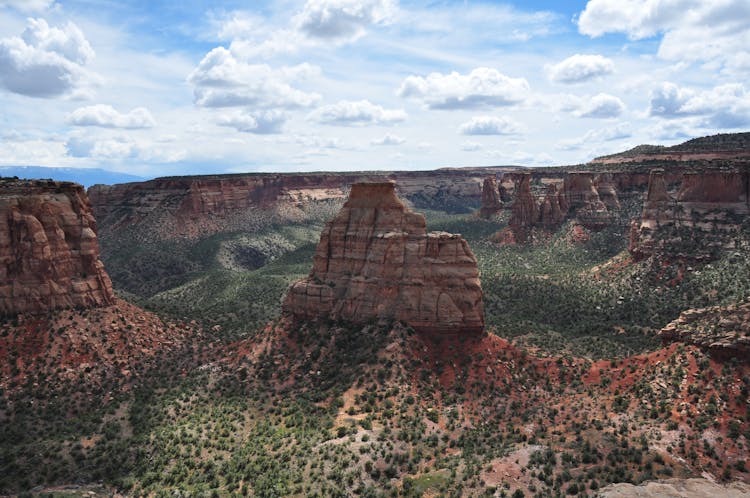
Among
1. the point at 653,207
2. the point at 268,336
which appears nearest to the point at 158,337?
the point at 268,336

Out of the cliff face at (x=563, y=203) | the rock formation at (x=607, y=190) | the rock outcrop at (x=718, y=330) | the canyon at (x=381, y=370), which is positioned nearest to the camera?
the canyon at (x=381, y=370)

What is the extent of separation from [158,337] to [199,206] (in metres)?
97.7

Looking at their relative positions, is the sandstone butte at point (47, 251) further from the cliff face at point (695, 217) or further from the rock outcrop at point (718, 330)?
the cliff face at point (695, 217)

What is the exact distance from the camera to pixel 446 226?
16175 centimetres

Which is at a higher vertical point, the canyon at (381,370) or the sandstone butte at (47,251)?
the sandstone butte at (47,251)

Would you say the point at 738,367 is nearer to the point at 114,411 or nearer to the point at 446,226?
the point at 114,411

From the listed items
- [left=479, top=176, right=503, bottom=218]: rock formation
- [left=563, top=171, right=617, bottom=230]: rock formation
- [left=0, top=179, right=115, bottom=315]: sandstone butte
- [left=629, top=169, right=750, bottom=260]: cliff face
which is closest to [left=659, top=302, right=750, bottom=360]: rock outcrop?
[left=629, top=169, right=750, bottom=260]: cliff face

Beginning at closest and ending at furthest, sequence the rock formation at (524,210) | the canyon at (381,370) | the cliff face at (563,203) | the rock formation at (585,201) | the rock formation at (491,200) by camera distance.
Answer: the canyon at (381,370)
the rock formation at (585,201)
the cliff face at (563,203)
the rock formation at (524,210)
the rock formation at (491,200)

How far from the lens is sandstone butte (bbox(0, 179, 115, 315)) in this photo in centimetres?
5194

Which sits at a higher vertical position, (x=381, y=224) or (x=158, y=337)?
(x=381, y=224)

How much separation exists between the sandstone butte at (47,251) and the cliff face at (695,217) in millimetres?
75541

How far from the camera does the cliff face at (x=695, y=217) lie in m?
80.4

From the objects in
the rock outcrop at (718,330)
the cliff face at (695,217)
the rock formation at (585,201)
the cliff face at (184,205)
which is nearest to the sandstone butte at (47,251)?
the rock outcrop at (718,330)

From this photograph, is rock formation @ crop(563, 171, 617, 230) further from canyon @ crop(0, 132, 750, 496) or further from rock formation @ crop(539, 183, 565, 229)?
canyon @ crop(0, 132, 750, 496)
